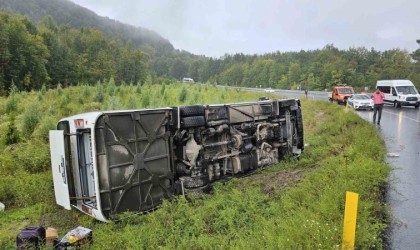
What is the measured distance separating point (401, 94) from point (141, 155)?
82.3 feet

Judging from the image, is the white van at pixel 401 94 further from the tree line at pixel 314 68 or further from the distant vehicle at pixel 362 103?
the tree line at pixel 314 68

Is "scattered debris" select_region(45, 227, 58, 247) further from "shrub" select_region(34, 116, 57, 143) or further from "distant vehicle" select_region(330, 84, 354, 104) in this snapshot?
"distant vehicle" select_region(330, 84, 354, 104)

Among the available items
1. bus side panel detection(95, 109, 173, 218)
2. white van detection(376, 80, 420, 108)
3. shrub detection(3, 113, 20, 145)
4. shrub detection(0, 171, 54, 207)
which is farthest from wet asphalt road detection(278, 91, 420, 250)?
white van detection(376, 80, 420, 108)

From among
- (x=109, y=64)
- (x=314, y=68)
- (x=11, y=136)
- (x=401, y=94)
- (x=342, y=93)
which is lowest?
(x=11, y=136)

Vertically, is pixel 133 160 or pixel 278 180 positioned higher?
pixel 133 160

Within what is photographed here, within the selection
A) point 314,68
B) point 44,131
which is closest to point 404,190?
point 44,131

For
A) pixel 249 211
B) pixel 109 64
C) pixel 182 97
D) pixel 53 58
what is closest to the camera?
pixel 249 211

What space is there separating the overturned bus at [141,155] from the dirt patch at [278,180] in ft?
2.11

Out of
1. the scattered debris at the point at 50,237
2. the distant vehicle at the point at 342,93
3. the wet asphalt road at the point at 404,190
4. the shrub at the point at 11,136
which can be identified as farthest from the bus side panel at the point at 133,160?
the distant vehicle at the point at 342,93

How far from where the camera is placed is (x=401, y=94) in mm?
25094

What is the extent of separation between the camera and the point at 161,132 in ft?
22.1

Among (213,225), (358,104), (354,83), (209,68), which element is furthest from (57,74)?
(209,68)

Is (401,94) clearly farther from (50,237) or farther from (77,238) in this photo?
(50,237)

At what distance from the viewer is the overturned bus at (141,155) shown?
18.9 ft
